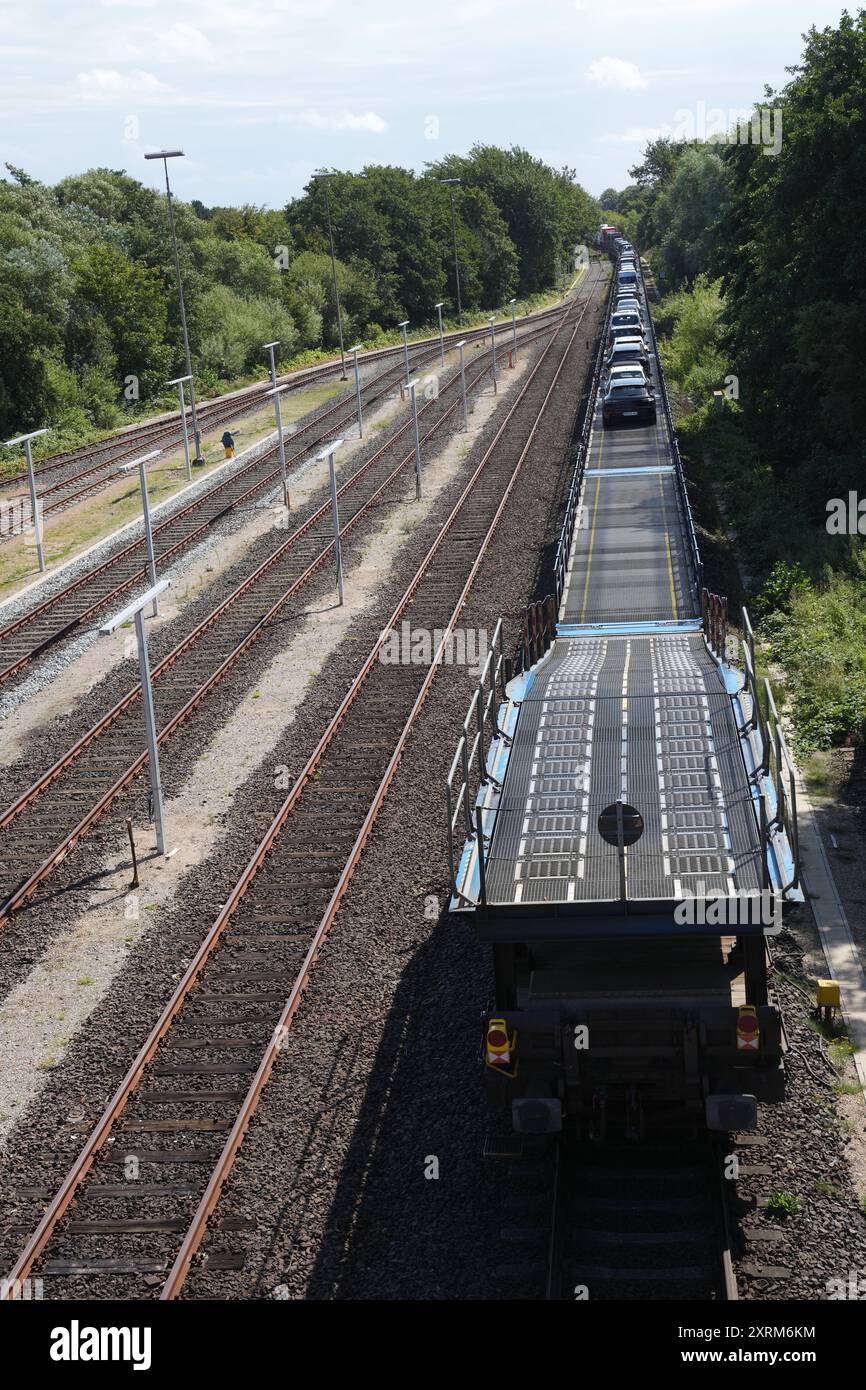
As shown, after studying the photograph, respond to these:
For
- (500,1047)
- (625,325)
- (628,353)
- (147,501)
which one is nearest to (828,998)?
(500,1047)

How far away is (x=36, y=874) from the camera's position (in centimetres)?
1658

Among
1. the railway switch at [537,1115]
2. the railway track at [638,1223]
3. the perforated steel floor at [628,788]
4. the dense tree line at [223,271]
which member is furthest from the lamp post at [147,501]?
the dense tree line at [223,271]

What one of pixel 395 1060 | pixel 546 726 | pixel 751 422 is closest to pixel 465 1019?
pixel 395 1060

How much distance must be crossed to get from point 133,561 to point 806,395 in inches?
681

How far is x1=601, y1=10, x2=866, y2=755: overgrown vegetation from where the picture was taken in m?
22.5

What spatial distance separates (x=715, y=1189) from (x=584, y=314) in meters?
84.9

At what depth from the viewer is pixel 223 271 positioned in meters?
73.7

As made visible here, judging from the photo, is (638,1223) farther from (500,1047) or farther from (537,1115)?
(500,1047)

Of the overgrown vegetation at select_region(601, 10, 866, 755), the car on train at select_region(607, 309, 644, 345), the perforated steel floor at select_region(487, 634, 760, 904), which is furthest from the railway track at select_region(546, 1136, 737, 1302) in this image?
the car on train at select_region(607, 309, 644, 345)

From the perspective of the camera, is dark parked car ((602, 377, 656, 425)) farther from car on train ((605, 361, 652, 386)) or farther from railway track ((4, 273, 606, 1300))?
railway track ((4, 273, 606, 1300))

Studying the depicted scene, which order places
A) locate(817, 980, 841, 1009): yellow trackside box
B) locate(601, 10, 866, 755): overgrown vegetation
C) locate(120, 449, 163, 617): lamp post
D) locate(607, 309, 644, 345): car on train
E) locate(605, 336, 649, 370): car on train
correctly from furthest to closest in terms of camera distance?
locate(607, 309, 644, 345): car on train
locate(605, 336, 649, 370): car on train
locate(120, 449, 163, 617): lamp post
locate(601, 10, 866, 755): overgrown vegetation
locate(817, 980, 841, 1009): yellow trackside box

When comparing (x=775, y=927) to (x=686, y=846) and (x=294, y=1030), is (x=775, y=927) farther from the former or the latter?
(x=294, y=1030)

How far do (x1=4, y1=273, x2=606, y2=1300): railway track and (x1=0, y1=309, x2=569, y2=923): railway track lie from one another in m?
2.71

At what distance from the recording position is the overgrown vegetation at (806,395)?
22.5 meters
